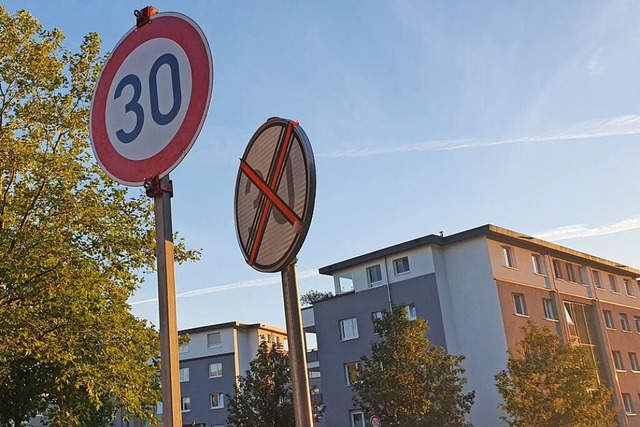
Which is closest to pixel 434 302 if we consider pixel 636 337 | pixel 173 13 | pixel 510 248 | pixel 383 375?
pixel 510 248

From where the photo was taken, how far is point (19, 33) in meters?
18.2

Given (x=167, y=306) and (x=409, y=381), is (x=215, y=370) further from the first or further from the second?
(x=167, y=306)

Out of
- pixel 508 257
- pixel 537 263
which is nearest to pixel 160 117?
pixel 508 257

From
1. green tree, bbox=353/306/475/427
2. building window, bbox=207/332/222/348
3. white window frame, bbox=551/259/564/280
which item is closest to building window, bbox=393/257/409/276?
white window frame, bbox=551/259/564/280

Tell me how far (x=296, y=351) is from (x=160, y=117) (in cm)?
106

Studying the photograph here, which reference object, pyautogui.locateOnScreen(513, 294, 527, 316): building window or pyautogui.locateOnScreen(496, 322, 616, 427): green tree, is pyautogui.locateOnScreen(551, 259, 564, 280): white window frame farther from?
pyautogui.locateOnScreen(496, 322, 616, 427): green tree

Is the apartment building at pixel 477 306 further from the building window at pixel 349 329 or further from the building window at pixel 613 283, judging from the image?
the building window at pixel 613 283

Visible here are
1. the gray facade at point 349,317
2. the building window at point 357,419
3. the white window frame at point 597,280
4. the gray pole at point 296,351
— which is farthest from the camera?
the white window frame at point 597,280

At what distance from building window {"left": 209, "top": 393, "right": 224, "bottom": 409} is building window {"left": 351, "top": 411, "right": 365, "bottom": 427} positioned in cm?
1907

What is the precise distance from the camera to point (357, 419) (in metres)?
41.3

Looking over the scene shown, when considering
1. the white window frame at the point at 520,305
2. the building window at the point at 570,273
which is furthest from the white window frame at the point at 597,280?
the white window frame at the point at 520,305

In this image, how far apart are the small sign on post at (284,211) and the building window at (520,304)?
128ft

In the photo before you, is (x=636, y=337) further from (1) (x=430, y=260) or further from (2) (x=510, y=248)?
(1) (x=430, y=260)

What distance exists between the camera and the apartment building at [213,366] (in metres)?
57.7
